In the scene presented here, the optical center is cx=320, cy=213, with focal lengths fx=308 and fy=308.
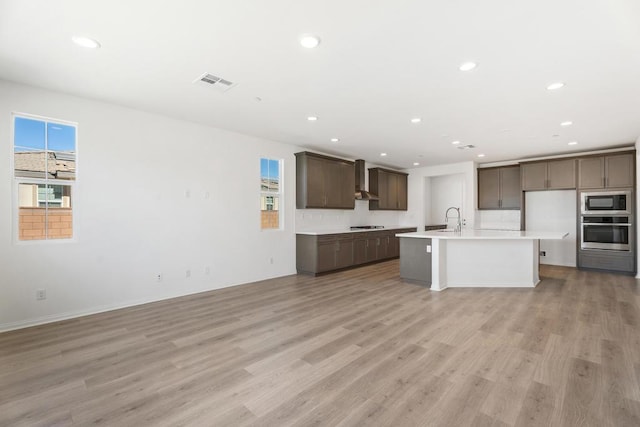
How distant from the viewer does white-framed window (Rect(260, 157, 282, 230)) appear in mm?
5887

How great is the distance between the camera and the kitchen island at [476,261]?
16.4 feet

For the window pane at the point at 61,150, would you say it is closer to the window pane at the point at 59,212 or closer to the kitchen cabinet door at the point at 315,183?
the window pane at the point at 59,212

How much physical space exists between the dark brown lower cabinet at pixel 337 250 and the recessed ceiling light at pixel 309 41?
391 centimetres

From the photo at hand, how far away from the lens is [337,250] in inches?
254

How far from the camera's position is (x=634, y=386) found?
2.18 meters

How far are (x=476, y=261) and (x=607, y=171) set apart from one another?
3.71 m

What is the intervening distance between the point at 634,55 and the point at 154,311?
566 centimetres

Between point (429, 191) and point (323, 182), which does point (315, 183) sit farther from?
point (429, 191)

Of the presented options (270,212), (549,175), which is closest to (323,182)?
(270,212)

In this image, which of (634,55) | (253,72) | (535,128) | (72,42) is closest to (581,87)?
(634,55)

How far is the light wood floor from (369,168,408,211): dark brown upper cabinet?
14.2 ft

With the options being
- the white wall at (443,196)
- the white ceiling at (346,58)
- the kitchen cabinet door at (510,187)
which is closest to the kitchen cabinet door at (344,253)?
the white ceiling at (346,58)

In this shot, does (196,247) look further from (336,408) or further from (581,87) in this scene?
(581,87)

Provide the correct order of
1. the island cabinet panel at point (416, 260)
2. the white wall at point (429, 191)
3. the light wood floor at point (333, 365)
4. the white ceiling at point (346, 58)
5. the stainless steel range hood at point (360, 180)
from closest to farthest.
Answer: the light wood floor at point (333, 365), the white ceiling at point (346, 58), the island cabinet panel at point (416, 260), the stainless steel range hood at point (360, 180), the white wall at point (429, 191)
